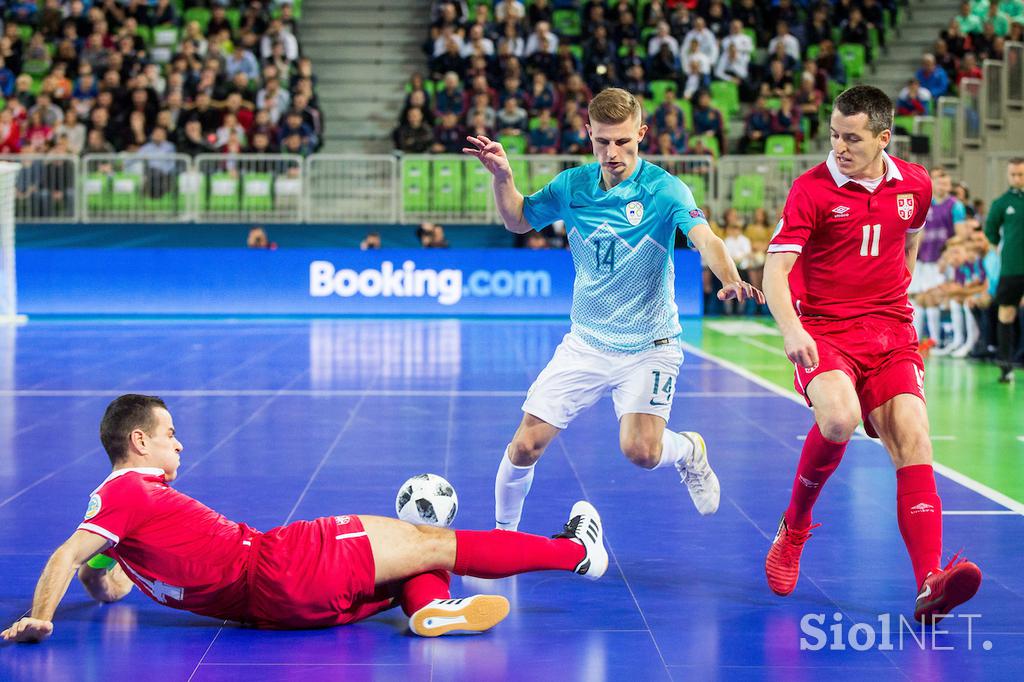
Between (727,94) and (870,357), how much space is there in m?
21.4

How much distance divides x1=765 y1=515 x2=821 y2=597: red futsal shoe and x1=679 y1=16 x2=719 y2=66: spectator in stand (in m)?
Answer: 21.2

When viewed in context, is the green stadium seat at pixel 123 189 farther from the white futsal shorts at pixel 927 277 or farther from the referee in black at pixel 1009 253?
the referee in black at pixel 1009 253

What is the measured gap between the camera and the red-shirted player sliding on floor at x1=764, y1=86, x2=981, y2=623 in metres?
5.39

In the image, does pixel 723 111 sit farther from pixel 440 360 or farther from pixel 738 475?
pixel 738 475

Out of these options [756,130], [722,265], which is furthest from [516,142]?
[722,265]

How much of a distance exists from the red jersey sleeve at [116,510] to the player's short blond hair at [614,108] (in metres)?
2.61

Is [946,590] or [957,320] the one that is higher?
[946,590]

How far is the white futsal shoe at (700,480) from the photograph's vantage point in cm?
670

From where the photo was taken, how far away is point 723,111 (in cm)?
2538

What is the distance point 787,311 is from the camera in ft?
17.6

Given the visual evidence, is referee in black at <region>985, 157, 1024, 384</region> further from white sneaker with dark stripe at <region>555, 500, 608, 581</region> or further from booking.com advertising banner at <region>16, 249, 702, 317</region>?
white sneaker with dark stripe at <region>555, 500, 608, 581</region>

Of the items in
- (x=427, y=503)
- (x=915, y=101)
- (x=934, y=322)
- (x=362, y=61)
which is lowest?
(x=934, y=322)

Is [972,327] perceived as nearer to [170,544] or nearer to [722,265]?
[722,265]

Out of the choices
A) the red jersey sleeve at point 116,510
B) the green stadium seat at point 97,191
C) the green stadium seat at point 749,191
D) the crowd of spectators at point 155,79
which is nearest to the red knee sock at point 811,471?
the red jersey sleeve at point 116,510
